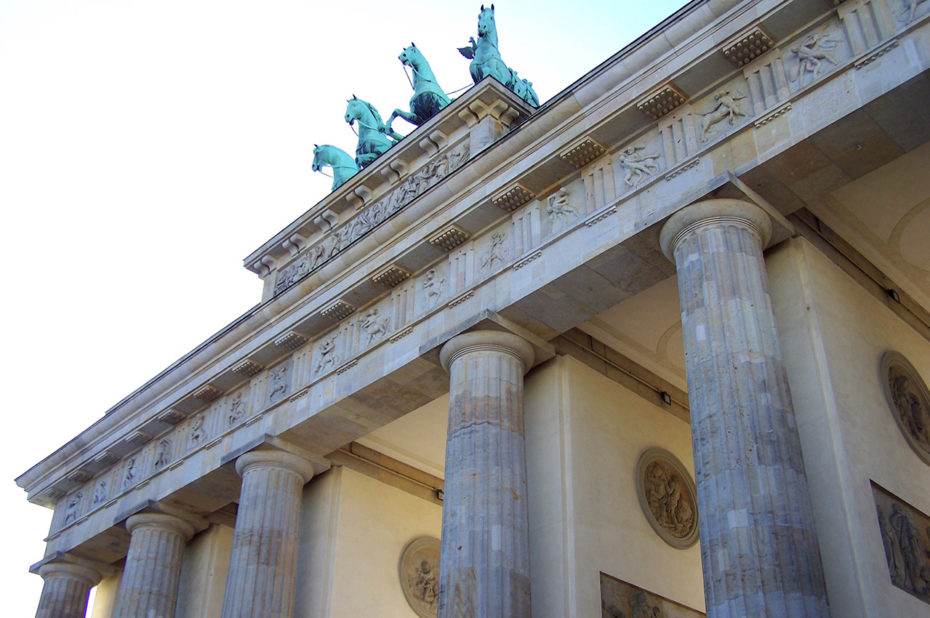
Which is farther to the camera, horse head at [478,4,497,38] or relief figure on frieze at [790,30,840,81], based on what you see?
horse head at [478,4,497,38]

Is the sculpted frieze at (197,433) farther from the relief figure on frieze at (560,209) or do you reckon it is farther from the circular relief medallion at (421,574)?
the relief figure on frieze at (560,209)

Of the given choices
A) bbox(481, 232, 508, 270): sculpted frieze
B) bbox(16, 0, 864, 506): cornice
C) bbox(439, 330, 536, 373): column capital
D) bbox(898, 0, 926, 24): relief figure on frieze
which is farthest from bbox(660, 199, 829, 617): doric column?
bbox(481, 232, 508, 270): sculpted frieze

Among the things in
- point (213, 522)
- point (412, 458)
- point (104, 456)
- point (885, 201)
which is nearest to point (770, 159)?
point (885, 201)

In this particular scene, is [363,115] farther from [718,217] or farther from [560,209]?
[718,217]

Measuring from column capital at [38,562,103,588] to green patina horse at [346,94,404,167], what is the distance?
1112 centimetres

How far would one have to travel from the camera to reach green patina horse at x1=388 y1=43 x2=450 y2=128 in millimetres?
22078

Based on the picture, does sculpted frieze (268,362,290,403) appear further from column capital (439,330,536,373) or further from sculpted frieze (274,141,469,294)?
column capital (439,330,536,373)

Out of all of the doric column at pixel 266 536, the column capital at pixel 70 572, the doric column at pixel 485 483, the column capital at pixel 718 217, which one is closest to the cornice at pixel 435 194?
the column capital at pixel 70 572

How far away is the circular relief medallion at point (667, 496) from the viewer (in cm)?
1622

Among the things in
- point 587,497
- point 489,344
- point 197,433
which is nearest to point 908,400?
point 587,497

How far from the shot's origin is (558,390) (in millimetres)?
15859

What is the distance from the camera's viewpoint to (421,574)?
20312mm

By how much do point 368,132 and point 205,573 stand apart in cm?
1032

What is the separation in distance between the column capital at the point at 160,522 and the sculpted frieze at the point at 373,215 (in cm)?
514
